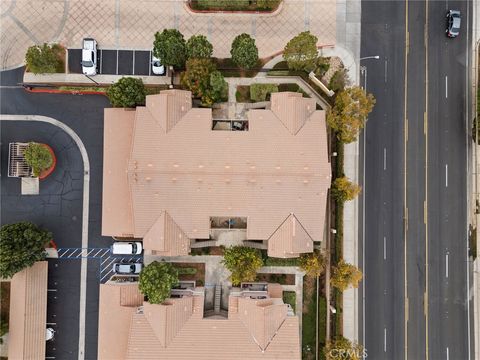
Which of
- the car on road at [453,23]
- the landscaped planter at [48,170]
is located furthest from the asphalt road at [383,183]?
the landscaped planter at [48,170]

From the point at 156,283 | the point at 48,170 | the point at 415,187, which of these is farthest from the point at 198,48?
the point at 415,187

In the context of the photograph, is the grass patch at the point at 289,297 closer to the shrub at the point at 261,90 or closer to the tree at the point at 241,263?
the tree at the point at 241,263

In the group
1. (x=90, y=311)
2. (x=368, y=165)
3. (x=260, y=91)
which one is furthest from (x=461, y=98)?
(x=90, y=311)

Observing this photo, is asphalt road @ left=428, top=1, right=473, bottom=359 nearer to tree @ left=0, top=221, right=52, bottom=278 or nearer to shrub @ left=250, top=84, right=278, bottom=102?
shrub @ left=250, top=84, right=278, bottom=102

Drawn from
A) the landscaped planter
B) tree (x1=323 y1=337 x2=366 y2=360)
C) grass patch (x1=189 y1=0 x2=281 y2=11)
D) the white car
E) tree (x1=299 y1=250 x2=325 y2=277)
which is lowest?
tree (x1=323 y1=337 x2=366 y2=360)

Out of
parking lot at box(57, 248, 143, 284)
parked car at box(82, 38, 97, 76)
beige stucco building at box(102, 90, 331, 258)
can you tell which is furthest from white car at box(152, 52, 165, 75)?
parking lot at box(57, 248, 143, 284)

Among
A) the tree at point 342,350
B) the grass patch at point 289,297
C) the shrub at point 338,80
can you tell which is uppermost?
the shrub at point 338,80

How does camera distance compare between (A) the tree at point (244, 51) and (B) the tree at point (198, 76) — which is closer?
(B) the tree at point (198, 76)
